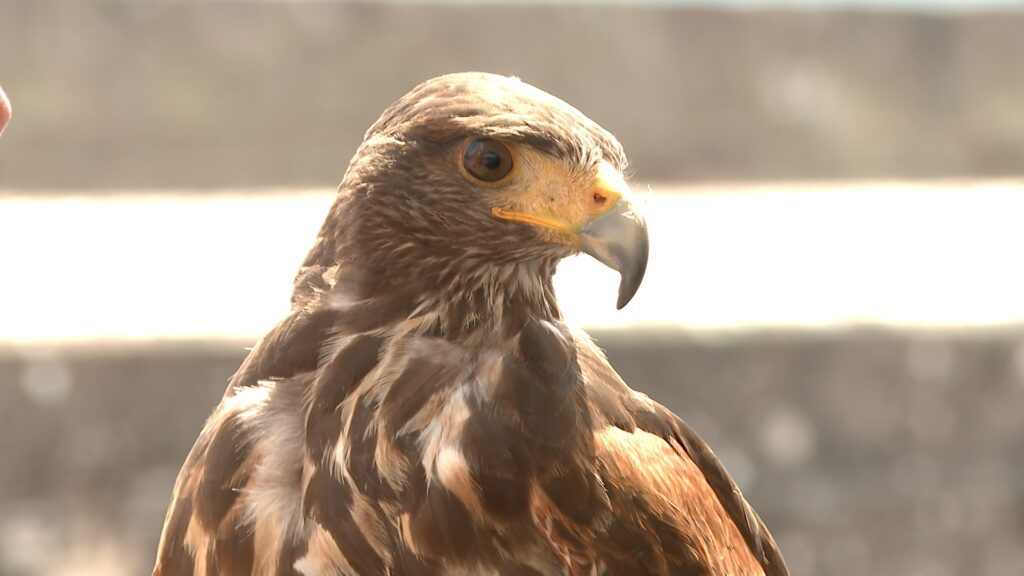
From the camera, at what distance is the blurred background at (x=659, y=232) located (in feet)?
14.4

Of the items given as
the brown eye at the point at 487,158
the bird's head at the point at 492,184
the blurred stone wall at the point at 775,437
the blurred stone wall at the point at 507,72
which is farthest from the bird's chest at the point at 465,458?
the blurred stone wall at the point at 507,72

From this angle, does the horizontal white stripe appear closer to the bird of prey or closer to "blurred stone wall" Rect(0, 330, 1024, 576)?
"blurred stone wall" Rect(0, 330, 1024, 576)

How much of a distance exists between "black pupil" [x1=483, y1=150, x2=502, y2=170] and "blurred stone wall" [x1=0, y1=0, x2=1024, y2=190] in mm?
4954

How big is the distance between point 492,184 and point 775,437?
10.1 ft

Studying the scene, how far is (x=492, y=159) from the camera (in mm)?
1840

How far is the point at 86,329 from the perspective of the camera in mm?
4426

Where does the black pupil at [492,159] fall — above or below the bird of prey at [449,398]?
above

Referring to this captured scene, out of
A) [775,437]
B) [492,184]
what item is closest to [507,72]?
[775,437]

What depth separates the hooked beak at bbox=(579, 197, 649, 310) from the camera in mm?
1803

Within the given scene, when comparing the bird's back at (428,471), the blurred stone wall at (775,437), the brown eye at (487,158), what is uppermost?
the brown eye at (487,158)

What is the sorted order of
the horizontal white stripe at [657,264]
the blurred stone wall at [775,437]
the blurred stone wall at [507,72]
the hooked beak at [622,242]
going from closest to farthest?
the hooked beak at [622,242] < the blurred stone wall at [775,437] < the horizontal white stripe at [657,264] < the blurred stone wall at [507,72]

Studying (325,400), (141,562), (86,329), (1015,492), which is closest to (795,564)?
(1015,492)

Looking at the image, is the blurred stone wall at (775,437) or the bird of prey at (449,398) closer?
the bird of prey at (449,398)

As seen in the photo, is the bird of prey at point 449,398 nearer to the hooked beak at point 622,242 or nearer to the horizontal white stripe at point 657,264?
the hooked beak at point 622,242
